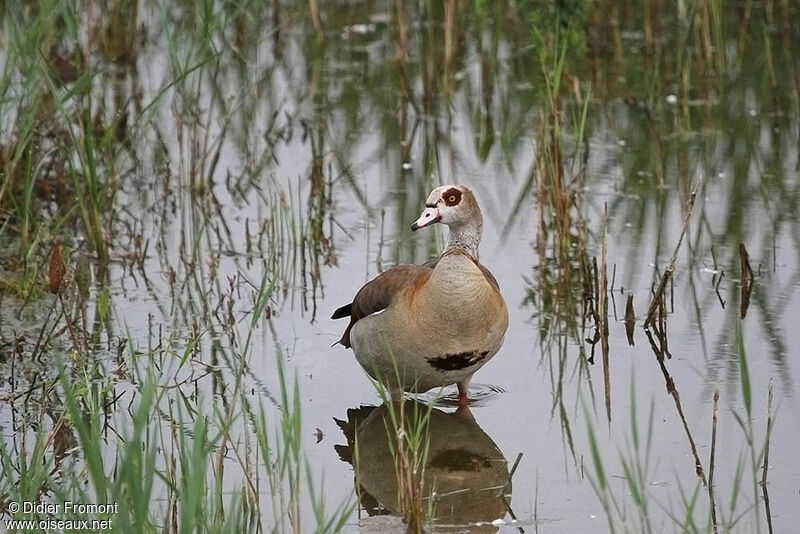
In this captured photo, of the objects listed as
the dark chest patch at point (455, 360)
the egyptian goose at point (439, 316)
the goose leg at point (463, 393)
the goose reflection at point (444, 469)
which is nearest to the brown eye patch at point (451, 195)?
the egyptian goose at point (439, 316)

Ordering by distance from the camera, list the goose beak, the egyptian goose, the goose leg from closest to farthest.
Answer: the egyptian goose → the goose beak → the goose leg

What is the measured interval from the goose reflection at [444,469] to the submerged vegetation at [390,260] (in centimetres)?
2

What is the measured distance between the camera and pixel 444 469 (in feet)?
18.1

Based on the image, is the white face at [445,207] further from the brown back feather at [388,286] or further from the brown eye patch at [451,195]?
the brown back feather at [388,286]

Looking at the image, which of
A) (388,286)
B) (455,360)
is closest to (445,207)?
(388,286)

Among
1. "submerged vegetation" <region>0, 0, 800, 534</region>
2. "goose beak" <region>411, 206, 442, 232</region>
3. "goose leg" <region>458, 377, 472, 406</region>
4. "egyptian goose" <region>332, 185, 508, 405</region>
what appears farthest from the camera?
"goose leg" <region>458, 377, 472, 406</region>

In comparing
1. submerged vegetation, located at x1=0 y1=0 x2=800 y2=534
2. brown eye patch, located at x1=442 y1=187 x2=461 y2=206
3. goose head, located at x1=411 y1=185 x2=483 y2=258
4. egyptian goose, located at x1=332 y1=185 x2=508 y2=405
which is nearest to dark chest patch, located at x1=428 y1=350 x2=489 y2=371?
egyptian goose, located at x1=332 y1=185 x2=508 y2=405

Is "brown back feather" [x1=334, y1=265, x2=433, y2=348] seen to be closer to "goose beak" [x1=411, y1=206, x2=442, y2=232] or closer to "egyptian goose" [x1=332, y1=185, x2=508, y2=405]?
"egyptian goose" [x1=332, y1=185, x2=508, y2=405]

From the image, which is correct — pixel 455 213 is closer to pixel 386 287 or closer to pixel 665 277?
pixel 386 287

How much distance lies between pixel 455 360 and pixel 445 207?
61 cm

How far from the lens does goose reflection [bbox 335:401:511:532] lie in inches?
199

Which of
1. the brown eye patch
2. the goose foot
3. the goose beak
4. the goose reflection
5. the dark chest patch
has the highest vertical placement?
the brown eye patch

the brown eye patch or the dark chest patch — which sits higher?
the brown eye patch

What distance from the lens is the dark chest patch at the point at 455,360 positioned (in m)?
5.74
